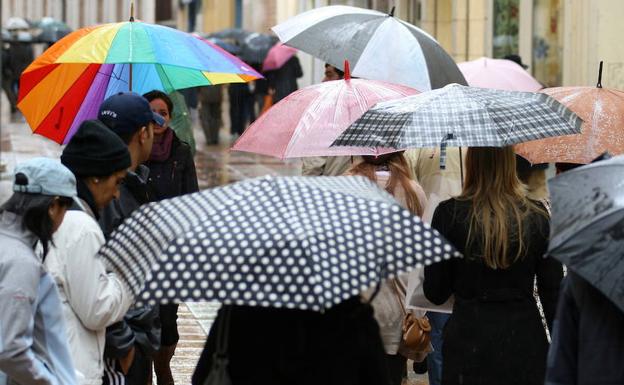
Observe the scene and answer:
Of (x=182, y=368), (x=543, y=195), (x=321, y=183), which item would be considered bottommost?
(x=182, y=368)

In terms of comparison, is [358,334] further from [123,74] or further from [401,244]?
[123,74]

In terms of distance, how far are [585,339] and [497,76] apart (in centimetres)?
756

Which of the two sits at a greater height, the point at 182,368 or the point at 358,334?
the point at 358,334

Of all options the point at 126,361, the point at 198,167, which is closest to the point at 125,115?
the point at 126,361

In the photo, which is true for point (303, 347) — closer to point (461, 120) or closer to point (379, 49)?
point (461, 120)

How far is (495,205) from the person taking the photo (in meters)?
6.00

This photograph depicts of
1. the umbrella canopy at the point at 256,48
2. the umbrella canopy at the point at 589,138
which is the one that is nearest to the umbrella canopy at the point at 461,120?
the umbrella canopy at the point at 589,138

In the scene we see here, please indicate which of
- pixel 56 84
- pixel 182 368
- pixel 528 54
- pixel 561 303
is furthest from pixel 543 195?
pixel 528 54

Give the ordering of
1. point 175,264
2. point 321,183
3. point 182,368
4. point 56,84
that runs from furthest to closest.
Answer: point 182,368
point 56,84
point 321,183
point 175,264

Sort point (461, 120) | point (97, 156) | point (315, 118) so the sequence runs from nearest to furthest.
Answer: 1. point (97, 156)
2. point (461, 120)
3. point (315, 118)

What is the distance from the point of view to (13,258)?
495 centimetres

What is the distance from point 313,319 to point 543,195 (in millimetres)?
6186

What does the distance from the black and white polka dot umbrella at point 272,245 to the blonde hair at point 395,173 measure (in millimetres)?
2655

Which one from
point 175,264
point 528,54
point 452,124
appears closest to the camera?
point 175,264
